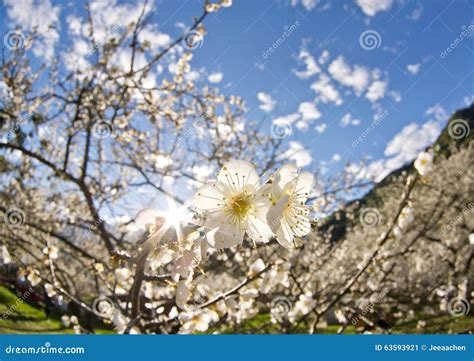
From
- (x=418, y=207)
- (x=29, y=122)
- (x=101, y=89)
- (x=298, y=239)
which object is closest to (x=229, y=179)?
(x=298, y=239)

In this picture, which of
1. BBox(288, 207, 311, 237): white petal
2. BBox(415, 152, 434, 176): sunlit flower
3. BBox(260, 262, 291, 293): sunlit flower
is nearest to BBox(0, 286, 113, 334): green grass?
BBox(260, 262, 291, 293): sunlit flower

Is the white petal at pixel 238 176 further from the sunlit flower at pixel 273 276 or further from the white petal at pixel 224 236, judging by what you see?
the sunlit flower at pixel 273 276

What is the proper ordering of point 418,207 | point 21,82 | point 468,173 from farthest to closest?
point 468,173 → point 418,207 → point 21,82

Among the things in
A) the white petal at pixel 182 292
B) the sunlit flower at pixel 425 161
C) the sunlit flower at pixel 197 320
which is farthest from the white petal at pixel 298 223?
the sunlit flower at pixel 425 161

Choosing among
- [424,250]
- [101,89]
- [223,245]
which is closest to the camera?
[223,245]

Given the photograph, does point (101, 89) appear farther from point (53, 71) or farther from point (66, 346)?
point (66, 346)

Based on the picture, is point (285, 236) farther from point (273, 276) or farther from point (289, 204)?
point (273, 276)

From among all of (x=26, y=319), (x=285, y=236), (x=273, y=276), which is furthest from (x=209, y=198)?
(x=26, y=319)
